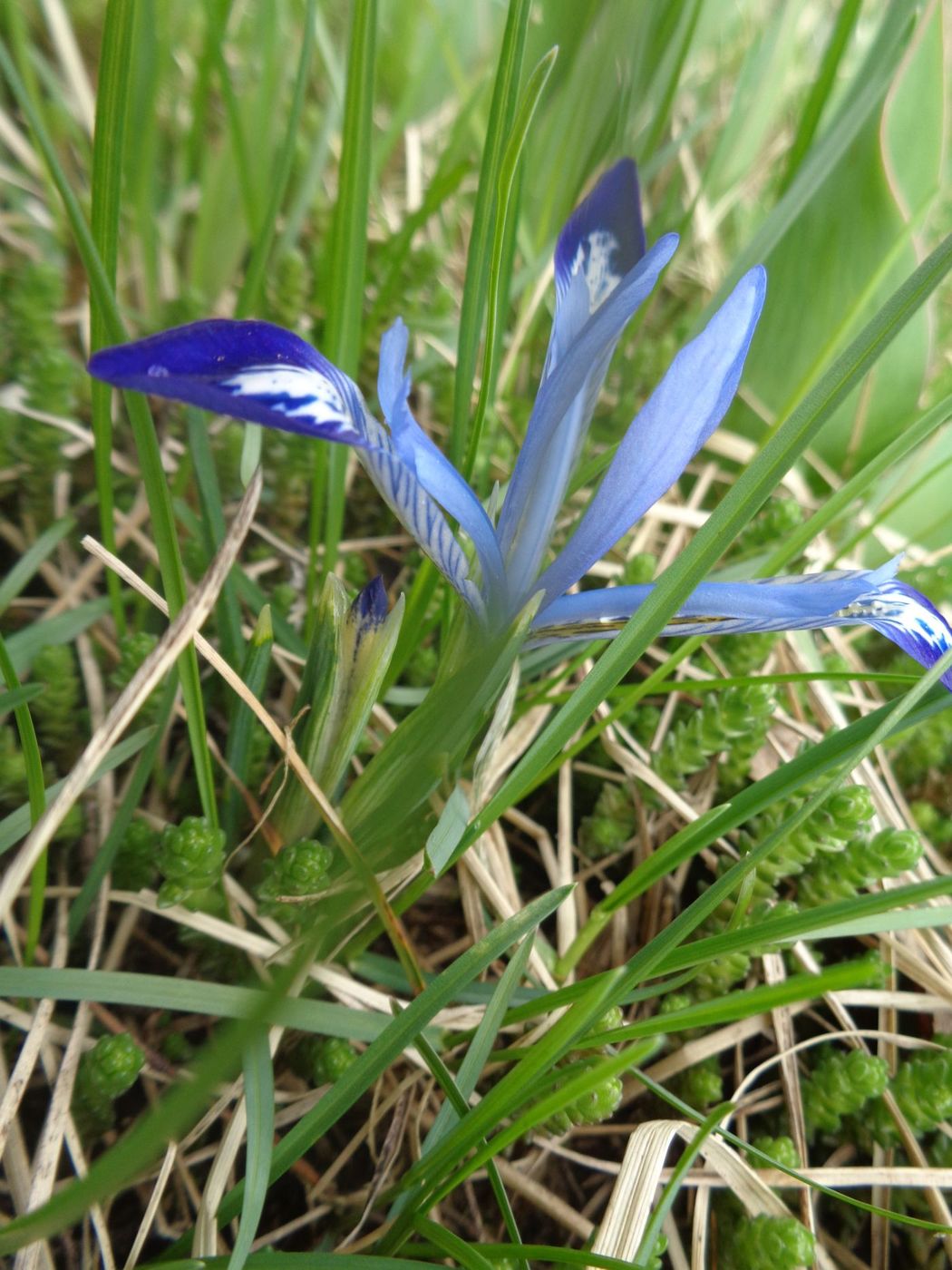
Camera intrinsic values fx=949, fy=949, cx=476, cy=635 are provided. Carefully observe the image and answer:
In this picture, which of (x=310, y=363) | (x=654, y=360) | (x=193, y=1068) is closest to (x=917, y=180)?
(x=654, y=360)

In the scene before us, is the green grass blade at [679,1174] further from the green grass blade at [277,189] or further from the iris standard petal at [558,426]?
the green grass blade at [277,189]

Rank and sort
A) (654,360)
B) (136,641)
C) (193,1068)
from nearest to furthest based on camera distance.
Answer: (193,1068)
(136,641)
(654,360)

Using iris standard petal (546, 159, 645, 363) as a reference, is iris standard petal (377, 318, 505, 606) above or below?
below

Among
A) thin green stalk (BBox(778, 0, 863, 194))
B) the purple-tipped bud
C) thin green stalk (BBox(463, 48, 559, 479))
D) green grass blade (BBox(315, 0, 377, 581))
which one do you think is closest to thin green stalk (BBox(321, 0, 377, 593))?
green grass blade (BBox(315, 0, 377, 581))

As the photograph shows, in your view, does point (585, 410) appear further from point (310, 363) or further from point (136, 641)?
point (136, 641)

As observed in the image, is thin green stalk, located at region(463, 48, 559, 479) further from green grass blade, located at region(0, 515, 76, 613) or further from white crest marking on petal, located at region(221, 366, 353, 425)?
green grass blade, located at region(0, 515, 76, 613)

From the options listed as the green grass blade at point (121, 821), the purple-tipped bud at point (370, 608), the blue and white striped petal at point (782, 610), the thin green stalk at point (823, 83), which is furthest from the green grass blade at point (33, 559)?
the thin green stalk at point (823, 83)
